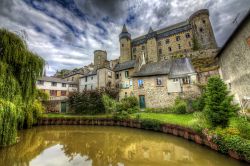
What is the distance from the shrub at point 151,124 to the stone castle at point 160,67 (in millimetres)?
6970

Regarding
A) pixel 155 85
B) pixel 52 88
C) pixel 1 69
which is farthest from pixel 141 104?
pixel 52 88

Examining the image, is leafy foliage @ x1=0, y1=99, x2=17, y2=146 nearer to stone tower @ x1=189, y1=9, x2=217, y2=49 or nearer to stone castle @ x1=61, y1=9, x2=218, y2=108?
stone castle @ x1=61, y1=9, x2=218, y2=108

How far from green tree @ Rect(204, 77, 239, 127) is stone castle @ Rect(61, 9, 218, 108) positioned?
10.0 meters

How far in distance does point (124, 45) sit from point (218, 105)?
44521 millimetres

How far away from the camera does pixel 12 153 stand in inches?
264

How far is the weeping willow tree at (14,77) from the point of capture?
6801mm

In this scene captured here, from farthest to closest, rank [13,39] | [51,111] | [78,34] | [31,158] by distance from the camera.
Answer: [51,111] < [78,34] < [13,39] < [31,158]

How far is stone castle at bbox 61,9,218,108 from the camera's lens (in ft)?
57.1

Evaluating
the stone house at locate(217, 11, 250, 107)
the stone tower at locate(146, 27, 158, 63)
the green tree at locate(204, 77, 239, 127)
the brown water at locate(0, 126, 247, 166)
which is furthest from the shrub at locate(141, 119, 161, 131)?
the stone tower at locate(146, 27, 158, 63)

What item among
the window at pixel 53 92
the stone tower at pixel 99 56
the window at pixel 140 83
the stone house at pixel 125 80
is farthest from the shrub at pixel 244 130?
the stone tower at pixel 99 56

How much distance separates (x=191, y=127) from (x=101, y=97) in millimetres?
11817

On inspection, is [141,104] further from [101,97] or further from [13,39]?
[13,39]

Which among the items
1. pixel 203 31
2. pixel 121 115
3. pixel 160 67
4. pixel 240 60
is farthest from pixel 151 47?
pixel 240 60

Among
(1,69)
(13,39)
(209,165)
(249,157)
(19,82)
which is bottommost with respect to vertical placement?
(209,165)
